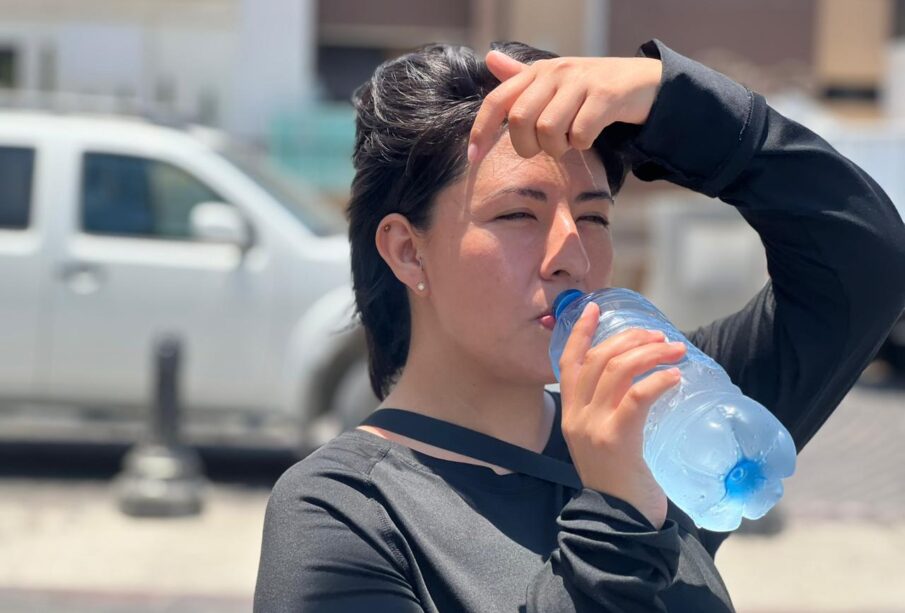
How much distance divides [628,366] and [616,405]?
→ 0.05m

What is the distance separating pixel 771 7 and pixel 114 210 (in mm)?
14996

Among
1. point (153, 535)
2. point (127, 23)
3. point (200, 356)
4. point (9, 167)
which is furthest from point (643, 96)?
point (127, 23)

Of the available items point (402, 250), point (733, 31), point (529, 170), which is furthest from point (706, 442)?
point (733, 31)

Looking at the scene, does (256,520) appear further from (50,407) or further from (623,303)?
(623,303)

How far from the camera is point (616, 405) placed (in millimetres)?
1542

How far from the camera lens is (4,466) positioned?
323 inches

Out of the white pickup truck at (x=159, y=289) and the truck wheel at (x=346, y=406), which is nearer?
the truck wheel at (x=346, y=406)

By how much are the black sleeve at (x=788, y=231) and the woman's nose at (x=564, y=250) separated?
14 cm

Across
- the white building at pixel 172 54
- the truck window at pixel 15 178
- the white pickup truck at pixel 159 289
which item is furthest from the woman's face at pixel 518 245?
the white building at pixel 172 54

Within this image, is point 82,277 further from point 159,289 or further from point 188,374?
point 188,374

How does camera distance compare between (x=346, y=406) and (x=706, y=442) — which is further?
(x=346, y=406)

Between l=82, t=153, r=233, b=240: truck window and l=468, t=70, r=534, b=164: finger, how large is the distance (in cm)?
587

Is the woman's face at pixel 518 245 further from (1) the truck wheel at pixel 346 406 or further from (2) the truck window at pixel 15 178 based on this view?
(2) the truck window at pixel 15 178

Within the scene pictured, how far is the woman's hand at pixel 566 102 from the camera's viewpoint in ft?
5.40
